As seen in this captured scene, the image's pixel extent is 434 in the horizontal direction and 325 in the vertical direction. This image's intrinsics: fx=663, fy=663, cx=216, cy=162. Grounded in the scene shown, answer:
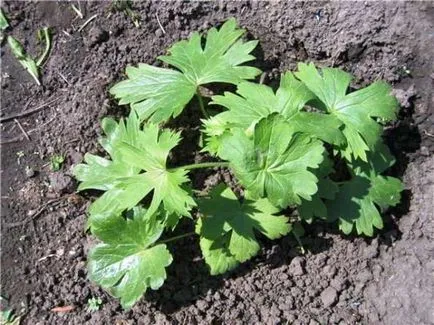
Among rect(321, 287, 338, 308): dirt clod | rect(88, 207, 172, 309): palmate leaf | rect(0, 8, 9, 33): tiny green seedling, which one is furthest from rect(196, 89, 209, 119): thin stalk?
rect(0, 8, 9, 33): tiny green seedling

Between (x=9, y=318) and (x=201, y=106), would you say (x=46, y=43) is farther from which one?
(x=9, y=318)

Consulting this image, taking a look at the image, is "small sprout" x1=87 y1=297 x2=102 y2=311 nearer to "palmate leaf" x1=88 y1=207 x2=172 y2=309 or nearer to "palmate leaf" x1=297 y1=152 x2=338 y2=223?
"palmate leaf" x1=88 y1=207 x2=172 y2=309

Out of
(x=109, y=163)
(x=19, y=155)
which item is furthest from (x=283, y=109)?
(x=19, y=155)

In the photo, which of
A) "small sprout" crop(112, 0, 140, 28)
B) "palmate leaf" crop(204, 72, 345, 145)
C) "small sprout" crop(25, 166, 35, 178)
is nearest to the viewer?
"palmate leaf" crop(204, 72, 345, 145)

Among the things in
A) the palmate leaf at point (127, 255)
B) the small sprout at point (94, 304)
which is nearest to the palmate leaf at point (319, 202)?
the palmate leaf at point (127, 255)

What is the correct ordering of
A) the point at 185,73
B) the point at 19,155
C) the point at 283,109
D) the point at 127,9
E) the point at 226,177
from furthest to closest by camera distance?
1. the point at 127,9
2. the point at 19,155
3. the point at 226,177
4. the point at 185,73
5. the point at 283,109

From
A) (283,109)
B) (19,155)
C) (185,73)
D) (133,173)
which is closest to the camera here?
(283,109)

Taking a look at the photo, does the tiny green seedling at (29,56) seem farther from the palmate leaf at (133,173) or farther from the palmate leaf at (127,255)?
the palmate leaf at (127,255)
